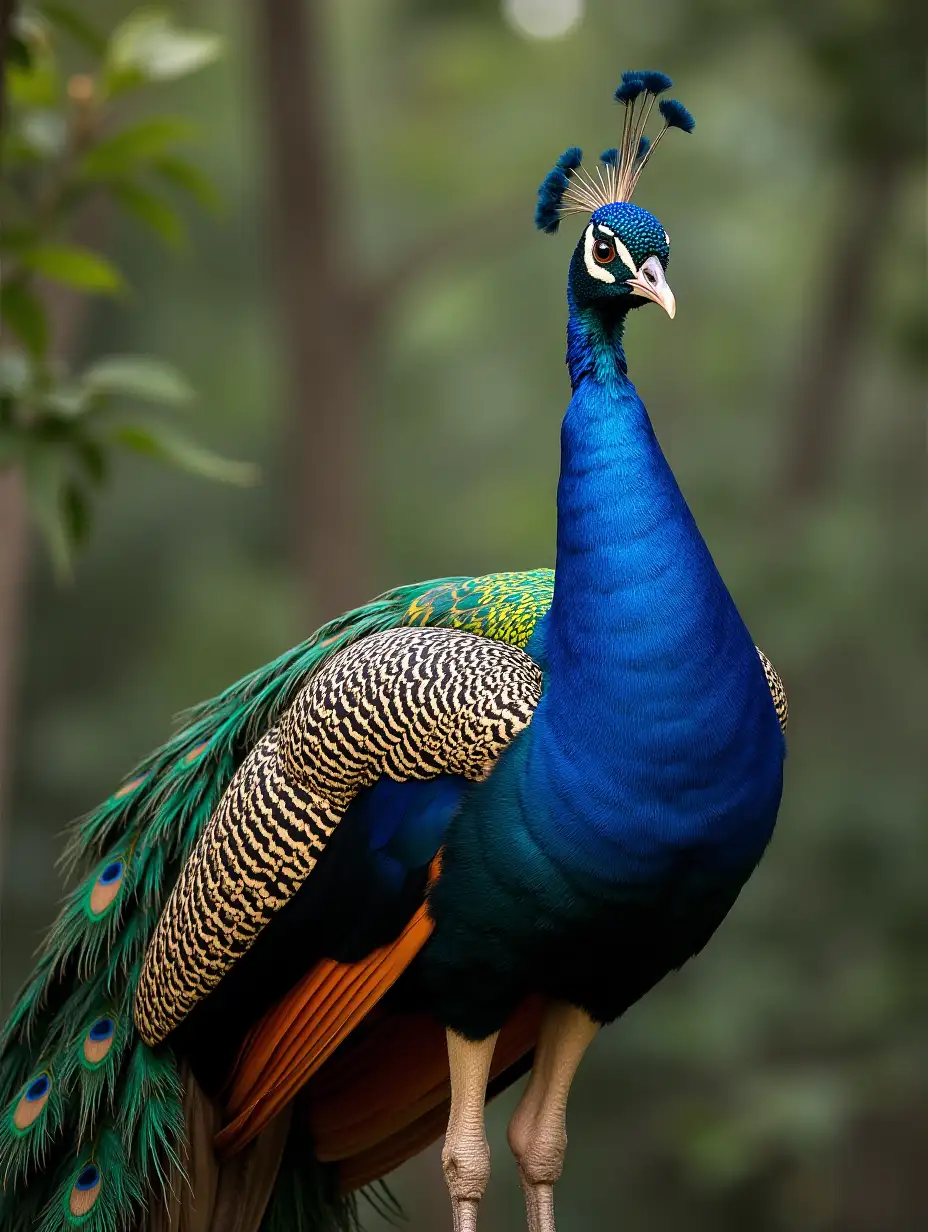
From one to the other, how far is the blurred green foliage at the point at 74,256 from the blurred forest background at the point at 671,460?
3.38 metres

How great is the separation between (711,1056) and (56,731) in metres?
5.20

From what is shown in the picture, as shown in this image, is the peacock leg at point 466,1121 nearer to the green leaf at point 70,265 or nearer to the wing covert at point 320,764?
the wing covert at point 320,764

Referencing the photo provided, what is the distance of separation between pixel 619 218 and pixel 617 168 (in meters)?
0.24

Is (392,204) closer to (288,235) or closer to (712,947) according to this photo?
(288,235)

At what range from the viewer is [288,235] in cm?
→ 988

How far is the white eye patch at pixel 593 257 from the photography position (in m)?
3.00

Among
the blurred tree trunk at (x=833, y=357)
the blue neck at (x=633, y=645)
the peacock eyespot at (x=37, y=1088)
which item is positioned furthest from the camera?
the blurred tree trunk at (x=833, y=357)

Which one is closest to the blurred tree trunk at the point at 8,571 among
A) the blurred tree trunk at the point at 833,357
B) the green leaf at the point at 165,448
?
the green leaf at the point at 165,448

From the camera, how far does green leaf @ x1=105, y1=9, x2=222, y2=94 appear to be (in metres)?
3.26

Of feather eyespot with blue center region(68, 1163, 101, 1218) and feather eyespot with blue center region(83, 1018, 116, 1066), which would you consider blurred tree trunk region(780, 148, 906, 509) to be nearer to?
feather eyespot with blue center region(83, 1018, 116, 1066)

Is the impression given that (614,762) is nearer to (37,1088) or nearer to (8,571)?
(37,1088)

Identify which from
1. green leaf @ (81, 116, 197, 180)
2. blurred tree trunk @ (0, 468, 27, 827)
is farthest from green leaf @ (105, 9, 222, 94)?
blurred tree trunk @ (0, 468, 27, 827)

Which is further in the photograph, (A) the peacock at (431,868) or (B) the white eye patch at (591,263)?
(B) the white eye patch at (591,263)

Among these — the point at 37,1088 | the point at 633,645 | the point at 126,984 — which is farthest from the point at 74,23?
the point at 37,1088
